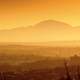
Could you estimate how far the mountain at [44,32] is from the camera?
2.73 metres

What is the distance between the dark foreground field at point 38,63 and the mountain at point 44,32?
78 millimetres

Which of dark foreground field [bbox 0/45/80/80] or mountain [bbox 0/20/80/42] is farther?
mountain [bbox 0/20/80/42]

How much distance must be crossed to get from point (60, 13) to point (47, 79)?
54cm

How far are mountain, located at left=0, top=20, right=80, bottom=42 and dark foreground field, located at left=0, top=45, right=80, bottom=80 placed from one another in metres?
0.08

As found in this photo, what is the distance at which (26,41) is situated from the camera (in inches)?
107

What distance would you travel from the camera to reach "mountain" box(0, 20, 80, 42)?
2.73m

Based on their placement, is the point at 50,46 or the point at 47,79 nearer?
the point at 47,79

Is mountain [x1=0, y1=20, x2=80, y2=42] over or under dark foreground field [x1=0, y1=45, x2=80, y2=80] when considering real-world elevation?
over

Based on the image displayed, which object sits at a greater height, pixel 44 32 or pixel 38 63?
pixel 44 32

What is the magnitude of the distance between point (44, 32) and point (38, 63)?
25 centimetres

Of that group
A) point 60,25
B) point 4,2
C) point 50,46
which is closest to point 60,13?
point 60,25

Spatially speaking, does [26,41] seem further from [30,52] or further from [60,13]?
[60,13]

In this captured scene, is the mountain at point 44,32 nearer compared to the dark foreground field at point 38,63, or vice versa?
the dark foreground field at point 38,63

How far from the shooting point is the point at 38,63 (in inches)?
104
